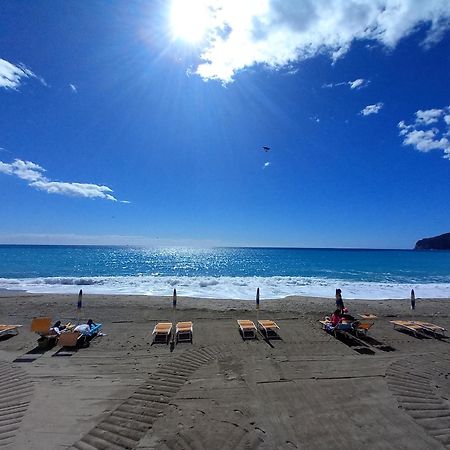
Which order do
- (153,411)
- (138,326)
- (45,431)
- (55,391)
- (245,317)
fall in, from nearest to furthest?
(45,431)
(153,411)
(55,391)
(138,326)
(245,317)

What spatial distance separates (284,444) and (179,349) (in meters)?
5.51

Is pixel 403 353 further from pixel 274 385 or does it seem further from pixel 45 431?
pixel 45 431

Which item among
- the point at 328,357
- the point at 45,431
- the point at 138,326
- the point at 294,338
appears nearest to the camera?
the point at 45,431

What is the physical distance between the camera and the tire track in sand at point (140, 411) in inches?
202

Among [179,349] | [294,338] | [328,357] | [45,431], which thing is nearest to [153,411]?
[45,431]

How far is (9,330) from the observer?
12.2 meters

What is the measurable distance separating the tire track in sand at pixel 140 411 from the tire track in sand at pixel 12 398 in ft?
4.64

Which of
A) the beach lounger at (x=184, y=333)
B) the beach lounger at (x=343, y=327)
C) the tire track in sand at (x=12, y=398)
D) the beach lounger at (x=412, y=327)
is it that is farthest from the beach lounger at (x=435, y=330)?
the tire track in sand at (x=12, y=398)

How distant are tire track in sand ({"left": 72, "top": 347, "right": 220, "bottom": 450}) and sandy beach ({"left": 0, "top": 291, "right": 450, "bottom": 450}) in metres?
0.02

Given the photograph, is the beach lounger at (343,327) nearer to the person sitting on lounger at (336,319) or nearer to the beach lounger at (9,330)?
the person sitting on lounger at (336,319)

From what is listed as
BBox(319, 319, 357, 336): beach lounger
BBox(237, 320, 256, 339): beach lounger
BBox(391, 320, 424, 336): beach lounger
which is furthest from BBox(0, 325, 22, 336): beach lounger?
BBox(391, 320, 424, 336): beach lounger

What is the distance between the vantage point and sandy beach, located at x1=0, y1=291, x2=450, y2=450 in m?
5.30

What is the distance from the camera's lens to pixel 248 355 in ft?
31.1

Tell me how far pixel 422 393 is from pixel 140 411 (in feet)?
21.5
